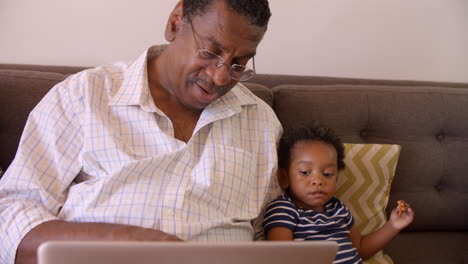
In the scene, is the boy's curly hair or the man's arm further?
the boy's curly hair

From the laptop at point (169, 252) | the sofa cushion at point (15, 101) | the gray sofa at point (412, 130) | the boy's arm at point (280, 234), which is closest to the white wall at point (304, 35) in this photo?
the gray sofa at point (412, 130)

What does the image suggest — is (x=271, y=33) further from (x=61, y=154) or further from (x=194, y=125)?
(x=61, y=154)

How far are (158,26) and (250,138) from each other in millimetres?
705

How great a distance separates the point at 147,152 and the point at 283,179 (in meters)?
0.54

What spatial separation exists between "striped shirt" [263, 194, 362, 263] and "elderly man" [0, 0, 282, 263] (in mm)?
109

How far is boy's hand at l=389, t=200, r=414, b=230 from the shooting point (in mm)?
1447

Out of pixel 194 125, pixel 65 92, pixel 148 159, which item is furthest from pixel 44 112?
pixel 194 125

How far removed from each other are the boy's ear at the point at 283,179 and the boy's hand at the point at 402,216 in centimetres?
38

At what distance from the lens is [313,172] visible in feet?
4.63

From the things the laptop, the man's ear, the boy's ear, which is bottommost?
the boy's ear

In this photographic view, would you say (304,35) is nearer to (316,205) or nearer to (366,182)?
(366,182)

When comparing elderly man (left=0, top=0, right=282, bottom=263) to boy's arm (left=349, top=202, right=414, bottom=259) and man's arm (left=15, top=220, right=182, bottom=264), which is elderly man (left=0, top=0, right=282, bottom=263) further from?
boy's arm (left=349, top=202, right=414, bottom=259)

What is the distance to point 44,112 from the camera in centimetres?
116

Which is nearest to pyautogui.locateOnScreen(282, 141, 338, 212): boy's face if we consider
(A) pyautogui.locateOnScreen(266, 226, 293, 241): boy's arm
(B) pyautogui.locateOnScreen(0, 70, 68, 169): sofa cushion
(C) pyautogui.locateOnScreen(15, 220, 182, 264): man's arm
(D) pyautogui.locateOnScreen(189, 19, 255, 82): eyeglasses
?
(A) pyautogui.locateOnScreen(266, 226, 293, 241): boy's arm
